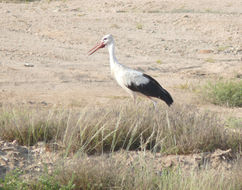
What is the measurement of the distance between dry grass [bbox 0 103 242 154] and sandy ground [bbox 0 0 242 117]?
288cm

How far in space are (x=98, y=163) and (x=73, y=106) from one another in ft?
14.6

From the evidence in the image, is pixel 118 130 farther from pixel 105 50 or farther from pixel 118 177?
pixel 105 50

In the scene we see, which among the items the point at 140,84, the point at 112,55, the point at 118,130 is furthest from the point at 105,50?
the point at 118,130

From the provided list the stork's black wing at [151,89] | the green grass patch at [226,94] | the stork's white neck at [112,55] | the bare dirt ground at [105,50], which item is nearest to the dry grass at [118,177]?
the bare dirt ground at [105,50]

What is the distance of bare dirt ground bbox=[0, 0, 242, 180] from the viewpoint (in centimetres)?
1067

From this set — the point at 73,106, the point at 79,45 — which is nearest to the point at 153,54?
the point at 79,45

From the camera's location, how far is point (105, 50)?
15.2 m

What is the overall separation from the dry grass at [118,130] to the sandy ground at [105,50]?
288cm

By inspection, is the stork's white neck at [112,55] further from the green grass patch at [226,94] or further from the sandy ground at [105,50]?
the green grass patch at [226,94]

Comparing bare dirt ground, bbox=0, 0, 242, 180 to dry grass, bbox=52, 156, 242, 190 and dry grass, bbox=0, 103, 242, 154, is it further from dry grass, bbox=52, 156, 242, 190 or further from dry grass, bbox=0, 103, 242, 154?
dry grass, bbox=52, 156, 242, 190

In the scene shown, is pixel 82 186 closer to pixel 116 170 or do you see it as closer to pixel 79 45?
pixel 116 170

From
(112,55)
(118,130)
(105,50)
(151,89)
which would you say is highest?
(112,55)

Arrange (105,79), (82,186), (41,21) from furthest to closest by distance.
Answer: (41,21), (105,79), (82,186)

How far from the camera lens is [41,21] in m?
17.7
